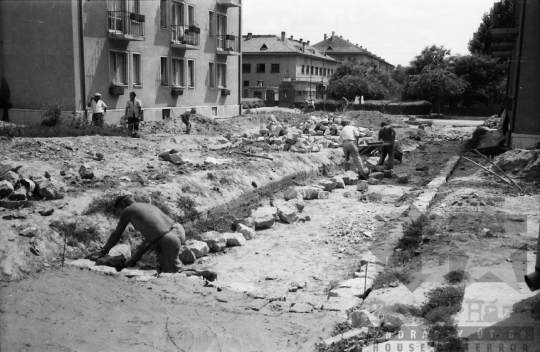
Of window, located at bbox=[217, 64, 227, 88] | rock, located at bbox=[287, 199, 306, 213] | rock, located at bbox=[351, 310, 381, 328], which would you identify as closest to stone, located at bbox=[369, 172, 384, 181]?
rock, located at bbox=[287, 199, 306, 213]

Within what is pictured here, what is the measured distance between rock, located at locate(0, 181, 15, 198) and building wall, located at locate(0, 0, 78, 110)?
37.8 feet

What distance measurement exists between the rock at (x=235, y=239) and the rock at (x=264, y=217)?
0.96 m

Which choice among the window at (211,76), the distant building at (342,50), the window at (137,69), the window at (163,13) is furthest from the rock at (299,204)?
the distant building at (342,50)

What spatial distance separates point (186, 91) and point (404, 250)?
69.0ft

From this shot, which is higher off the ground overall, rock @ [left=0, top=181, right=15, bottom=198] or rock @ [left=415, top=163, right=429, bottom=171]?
rock @ [left=0, top=181, right=15, bottom=198]

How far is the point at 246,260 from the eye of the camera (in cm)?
930

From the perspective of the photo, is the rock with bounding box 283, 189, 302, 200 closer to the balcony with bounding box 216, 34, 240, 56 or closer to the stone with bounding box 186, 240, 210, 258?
the stone with bounding box 186, 240, 210, 258

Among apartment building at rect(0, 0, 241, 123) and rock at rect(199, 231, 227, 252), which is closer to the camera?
rock at rect(199, 231, 227, 252)

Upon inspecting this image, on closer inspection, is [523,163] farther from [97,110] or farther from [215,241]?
[97,110]

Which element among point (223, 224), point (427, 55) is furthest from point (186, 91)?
point (427, 55)

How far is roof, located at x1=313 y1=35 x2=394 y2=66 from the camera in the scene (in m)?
85.1

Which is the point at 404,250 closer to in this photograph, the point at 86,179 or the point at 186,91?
the point at 86,179

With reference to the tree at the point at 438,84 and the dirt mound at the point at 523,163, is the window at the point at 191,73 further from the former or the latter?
the tree at the point at 438,84

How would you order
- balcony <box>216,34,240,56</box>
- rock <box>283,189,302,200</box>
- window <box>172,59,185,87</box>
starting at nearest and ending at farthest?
rock <box>283,189,302,200</box>
window <box>172,59,185,87</box>
balcony <box>216,34,240,56</box>
